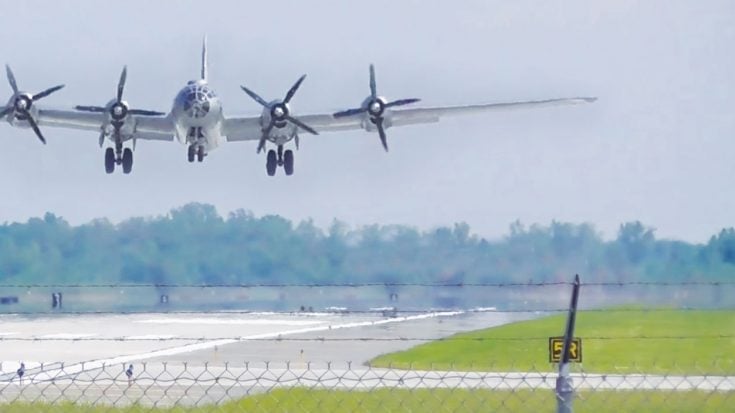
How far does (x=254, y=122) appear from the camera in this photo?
159ft

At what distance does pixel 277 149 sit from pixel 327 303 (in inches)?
845

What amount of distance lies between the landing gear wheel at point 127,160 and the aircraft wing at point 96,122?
0.82 meters

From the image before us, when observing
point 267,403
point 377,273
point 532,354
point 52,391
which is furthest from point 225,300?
point 267,403

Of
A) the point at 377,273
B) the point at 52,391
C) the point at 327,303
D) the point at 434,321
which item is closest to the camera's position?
the point at 52,391

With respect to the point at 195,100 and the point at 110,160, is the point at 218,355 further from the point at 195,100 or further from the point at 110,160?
the point at 110,160

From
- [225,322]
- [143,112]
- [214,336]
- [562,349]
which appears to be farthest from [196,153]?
[562,349]

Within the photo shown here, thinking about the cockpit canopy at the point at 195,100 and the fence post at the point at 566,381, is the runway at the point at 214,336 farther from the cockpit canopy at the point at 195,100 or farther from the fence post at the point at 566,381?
the fence post at the point at 566,381

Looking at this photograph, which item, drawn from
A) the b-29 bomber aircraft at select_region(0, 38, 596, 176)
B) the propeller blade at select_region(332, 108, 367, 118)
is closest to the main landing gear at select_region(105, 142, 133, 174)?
the b-29 bomber aircraft at select_region(0, 38, 596, 176)

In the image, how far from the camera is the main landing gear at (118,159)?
48978 millimetres

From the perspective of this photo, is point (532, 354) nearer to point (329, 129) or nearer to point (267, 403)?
point (267, 403)

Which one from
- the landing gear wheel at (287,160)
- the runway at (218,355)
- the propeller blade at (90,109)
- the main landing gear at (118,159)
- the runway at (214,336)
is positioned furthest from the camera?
the landing gear wheel at (287,160)

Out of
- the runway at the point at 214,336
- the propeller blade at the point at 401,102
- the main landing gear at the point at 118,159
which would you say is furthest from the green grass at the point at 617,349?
the main landing gear at the point at 118,159

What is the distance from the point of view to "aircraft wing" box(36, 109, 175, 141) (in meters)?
47.7

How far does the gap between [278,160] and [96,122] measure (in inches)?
284
